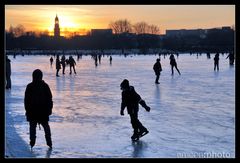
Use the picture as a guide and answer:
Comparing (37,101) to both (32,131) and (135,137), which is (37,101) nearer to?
(32,131)

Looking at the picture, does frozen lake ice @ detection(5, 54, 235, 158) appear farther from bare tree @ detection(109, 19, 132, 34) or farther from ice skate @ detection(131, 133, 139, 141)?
bare tree @ detection(109, 19, 132, 34)

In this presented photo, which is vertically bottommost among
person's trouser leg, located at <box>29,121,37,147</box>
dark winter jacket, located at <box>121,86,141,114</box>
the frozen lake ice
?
the frozen lake ice

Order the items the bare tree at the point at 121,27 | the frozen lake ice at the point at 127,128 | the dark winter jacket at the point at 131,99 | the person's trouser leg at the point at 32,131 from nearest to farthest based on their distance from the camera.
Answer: the frozen lake ice at the point at 127,128 → the person's trouser leg at the point at 32,131 → the dark winter jacket at the point at 131,99 → the bare tree at the point at 121,27

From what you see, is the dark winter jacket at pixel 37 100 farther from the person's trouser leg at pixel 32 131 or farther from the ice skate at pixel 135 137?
the ice skate at pixel 135 137

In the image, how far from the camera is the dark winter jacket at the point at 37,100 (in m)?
6.86

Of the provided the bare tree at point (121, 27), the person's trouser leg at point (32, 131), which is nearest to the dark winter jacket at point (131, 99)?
the person's trouser leg at point (32, 131)

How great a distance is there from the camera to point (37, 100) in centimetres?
686

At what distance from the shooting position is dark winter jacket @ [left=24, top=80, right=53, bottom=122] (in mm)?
6859

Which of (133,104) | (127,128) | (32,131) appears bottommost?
(127,128)

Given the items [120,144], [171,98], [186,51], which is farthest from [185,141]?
[186,51]

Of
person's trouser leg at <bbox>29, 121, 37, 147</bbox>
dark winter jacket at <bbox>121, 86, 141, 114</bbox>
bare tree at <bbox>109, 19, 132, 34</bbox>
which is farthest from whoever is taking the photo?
bare tree at <bbox>109, 19, 132, 34</bbox>

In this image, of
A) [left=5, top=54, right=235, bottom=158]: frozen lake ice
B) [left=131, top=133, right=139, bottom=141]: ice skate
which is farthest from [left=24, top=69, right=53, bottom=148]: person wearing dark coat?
[left=131, top=133, right=139, bottom=141]: ice skate

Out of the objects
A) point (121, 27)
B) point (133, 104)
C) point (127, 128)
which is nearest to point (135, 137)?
point (133, 104)
